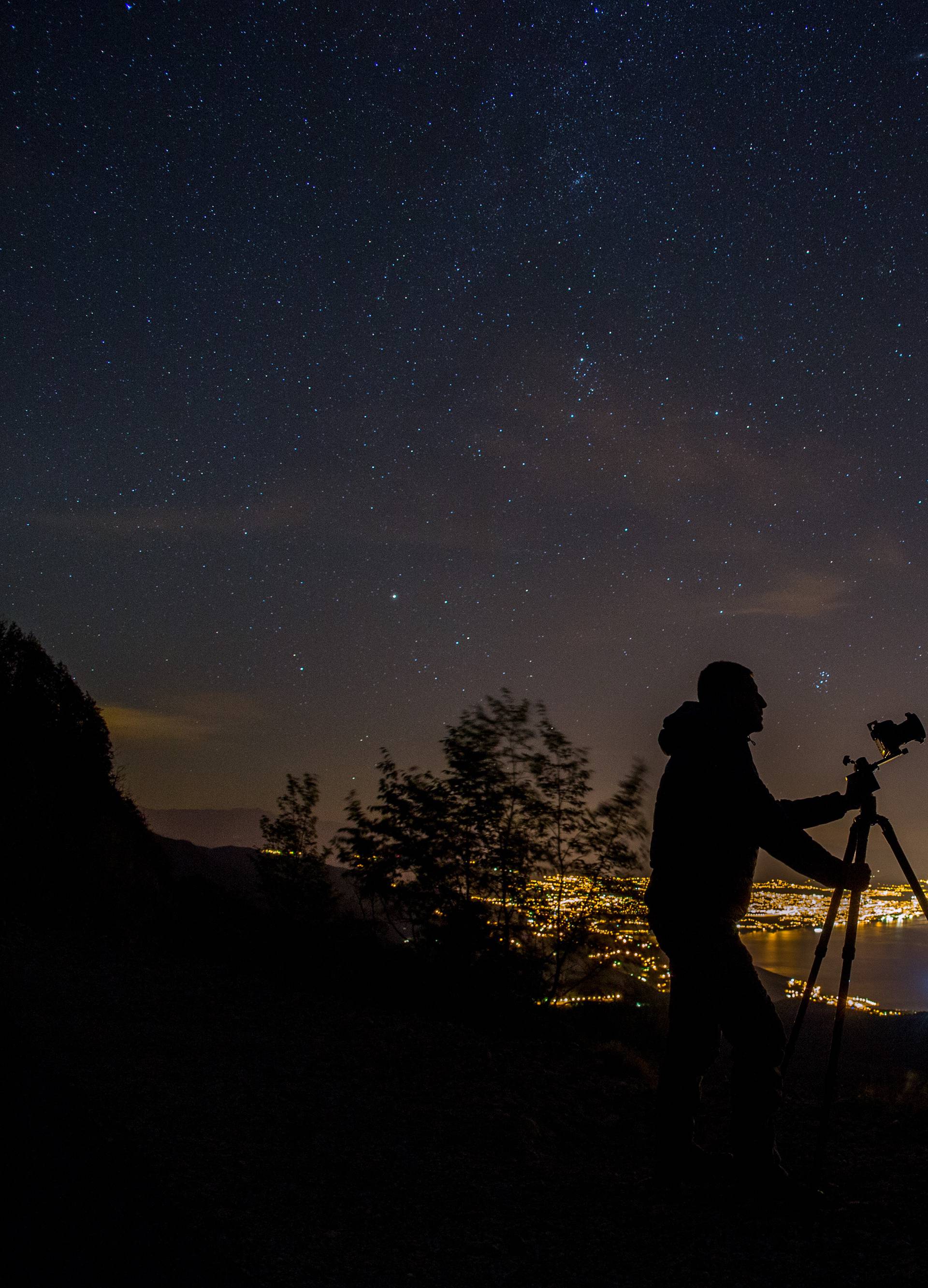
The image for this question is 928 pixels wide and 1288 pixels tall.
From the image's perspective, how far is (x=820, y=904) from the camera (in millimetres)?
6254

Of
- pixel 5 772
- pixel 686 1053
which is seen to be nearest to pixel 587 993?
pixel 686 1053

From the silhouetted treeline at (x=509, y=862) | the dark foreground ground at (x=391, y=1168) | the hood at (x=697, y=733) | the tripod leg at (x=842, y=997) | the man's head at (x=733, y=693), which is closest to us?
the dark foreground ground at (x=391, y=1168)

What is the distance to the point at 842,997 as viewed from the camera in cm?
353

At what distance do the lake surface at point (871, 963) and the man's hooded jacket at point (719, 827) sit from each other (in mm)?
54815

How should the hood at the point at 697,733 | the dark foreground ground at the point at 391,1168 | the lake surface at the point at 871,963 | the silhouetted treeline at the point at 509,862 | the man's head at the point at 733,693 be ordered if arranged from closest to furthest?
1. the dark foreground ground at the point at 391,1168
2. the hood at the point at 697,733
3. the man's head at the point at 733,693
4. the silhouetted treeline at the point at 509,862
5. the lake surface at the point at 871,963

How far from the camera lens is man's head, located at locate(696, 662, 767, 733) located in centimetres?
380

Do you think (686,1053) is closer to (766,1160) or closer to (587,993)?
(766,1160)

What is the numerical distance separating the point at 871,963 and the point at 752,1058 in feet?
406

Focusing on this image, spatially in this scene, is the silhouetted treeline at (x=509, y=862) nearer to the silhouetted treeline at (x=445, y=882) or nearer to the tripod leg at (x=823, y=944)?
the silhouetted treeline at (x=445, y=882)

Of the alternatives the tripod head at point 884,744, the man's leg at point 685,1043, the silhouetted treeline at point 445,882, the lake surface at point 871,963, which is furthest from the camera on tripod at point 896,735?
the lake surface at point 871,963

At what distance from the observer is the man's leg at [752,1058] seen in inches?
133

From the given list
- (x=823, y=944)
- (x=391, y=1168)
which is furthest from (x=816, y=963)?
(x=391, y=1168)

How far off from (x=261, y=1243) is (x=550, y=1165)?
186 cm

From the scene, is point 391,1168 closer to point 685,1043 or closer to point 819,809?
point 685,1043
